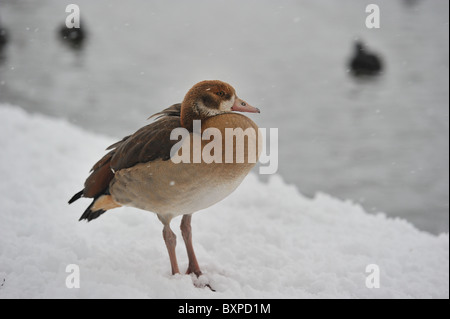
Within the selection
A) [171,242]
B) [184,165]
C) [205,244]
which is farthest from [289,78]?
[184,165]

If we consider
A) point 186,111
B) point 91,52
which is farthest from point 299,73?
point 186,111

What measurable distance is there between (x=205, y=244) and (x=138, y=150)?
152 centimetres

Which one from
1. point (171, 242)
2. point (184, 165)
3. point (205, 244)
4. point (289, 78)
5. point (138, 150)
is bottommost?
point (171, 242)

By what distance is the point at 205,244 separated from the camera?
4254 mm

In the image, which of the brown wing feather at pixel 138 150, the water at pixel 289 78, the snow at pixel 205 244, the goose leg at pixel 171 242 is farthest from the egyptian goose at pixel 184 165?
the water at pixel 289 78

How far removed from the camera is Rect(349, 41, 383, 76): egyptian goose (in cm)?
1644

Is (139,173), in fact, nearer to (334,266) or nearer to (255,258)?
(255,258)

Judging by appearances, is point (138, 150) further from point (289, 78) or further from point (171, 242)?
point (289, 78)

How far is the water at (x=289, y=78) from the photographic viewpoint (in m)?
10.5

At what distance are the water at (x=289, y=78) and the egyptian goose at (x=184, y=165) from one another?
6.41 metres

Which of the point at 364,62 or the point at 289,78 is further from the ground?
the point at 364,62

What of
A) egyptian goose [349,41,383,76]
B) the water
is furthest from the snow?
egyptian goose [349,41,383,76]

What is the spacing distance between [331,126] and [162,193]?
10322 mm

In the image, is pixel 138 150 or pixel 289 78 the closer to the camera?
pixel 138 150
